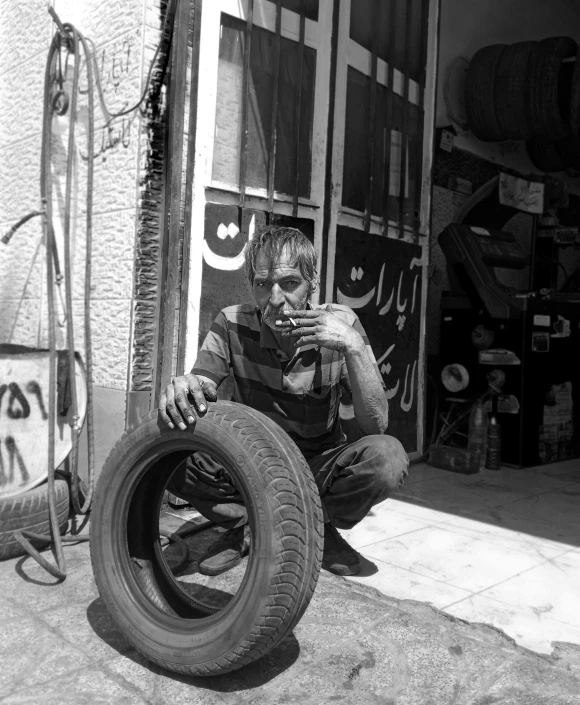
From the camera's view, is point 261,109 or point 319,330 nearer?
point 319,330

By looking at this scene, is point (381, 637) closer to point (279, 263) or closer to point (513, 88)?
point (279, 263)

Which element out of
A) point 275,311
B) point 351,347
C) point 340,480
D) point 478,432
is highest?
point 275,311

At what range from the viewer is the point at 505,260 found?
528 centimetres

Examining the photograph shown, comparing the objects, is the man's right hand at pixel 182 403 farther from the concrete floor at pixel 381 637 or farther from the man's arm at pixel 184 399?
the concrete floor at pixel 381 637

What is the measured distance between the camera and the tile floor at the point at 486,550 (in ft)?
7.91

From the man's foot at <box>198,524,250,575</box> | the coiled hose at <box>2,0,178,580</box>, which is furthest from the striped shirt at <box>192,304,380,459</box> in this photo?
the coiled hose at <box>2,0,178,580</box>

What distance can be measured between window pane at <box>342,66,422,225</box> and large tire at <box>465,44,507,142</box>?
1.28 meters

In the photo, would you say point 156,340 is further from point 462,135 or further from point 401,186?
point 462,135

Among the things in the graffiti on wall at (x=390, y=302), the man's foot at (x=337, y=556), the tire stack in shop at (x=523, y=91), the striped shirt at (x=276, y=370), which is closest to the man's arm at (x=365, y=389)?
the striped shirt at (x=276, y=370)

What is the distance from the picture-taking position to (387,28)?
454cm

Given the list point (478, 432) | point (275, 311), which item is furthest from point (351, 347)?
point (478, 432)

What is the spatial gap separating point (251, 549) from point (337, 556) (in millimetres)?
1014

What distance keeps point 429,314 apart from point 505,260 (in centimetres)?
76

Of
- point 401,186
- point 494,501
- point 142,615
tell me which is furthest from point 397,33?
point 142,615
